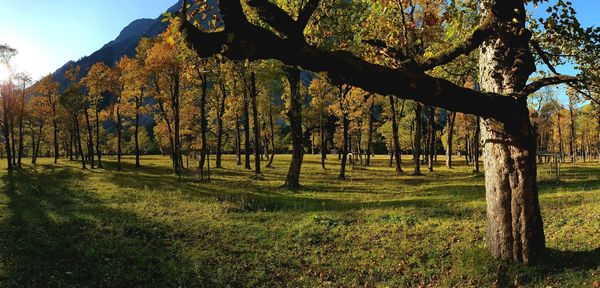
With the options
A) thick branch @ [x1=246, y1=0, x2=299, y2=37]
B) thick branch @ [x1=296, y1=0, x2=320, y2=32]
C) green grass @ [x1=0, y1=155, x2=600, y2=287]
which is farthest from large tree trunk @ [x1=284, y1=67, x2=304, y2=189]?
thick branch @ [x1=246, y1=0, x2=299, y2=37]

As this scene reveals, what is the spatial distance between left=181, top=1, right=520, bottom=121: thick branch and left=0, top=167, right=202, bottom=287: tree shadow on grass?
6.70m

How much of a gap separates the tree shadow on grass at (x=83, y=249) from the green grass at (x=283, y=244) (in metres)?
0.04

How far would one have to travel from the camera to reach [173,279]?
10.4m

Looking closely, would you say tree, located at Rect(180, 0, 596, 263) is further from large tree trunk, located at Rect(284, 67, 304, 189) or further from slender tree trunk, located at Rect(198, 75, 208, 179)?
slender tree trunk, located at Rect(198, 75, 208, 179)

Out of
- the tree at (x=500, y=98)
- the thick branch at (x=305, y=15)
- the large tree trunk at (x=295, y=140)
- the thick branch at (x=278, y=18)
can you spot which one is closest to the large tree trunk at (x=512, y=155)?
the tree at (x=500, y=98)

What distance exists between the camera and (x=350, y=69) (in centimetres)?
716

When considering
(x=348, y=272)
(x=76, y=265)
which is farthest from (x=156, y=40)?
(x=348, y=272)

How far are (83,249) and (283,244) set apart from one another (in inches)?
252

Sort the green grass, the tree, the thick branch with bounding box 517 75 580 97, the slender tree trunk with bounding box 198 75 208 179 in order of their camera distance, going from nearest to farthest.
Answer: the tree, the thick branch with bounding box 517 75 580 97, the green grass, the slender tree trunk with bounding box 198 75 208 179

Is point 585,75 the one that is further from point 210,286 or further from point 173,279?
point 173,279

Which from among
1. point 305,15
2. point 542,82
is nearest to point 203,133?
point 305,15

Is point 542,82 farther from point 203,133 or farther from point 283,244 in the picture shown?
point 203,133

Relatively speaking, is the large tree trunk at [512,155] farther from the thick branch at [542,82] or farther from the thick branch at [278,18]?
the thick branch at [278,18]

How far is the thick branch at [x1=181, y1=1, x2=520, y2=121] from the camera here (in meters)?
6.36
